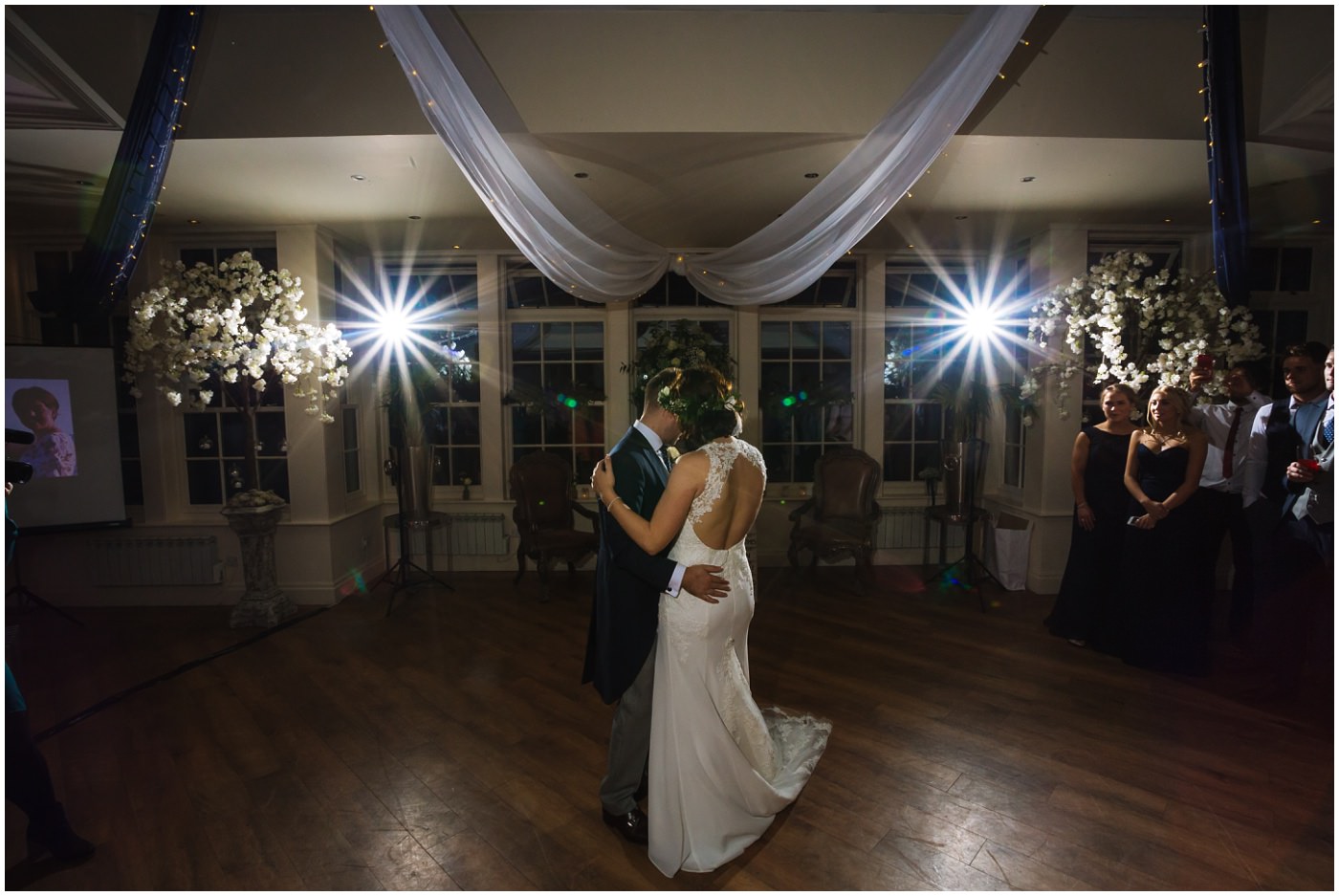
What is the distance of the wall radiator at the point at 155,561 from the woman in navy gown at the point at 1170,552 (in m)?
6.26

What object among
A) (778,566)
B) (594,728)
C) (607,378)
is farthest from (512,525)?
(594,728)

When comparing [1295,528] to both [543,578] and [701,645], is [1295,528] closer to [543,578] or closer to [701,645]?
[701,645]

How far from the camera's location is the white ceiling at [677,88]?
9.18 ft

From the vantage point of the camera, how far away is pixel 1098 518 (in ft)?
13.5

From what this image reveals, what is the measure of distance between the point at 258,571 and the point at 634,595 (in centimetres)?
370

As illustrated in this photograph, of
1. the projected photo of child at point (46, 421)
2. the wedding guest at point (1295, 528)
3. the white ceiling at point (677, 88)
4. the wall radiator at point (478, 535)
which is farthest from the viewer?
the wall radiator at point (478, 535)

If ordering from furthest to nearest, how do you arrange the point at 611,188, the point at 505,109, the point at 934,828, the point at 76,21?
the point at 611,188, the point at 505,109, the point at 76,21, the point at 934,828

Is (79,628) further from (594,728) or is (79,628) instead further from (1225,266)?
(1225,266)

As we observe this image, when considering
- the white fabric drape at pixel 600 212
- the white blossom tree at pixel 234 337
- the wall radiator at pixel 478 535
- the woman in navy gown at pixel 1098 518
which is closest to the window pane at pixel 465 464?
the wall radiator at pixel 478 535

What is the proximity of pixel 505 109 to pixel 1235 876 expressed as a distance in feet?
12.8

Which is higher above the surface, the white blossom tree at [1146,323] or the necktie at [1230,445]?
the white blossom tree at [1146,323]

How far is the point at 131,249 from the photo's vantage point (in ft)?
7.93

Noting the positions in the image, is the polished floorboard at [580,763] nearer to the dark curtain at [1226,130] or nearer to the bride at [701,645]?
the bride at [701,645]

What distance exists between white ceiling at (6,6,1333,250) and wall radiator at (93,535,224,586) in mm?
2642
